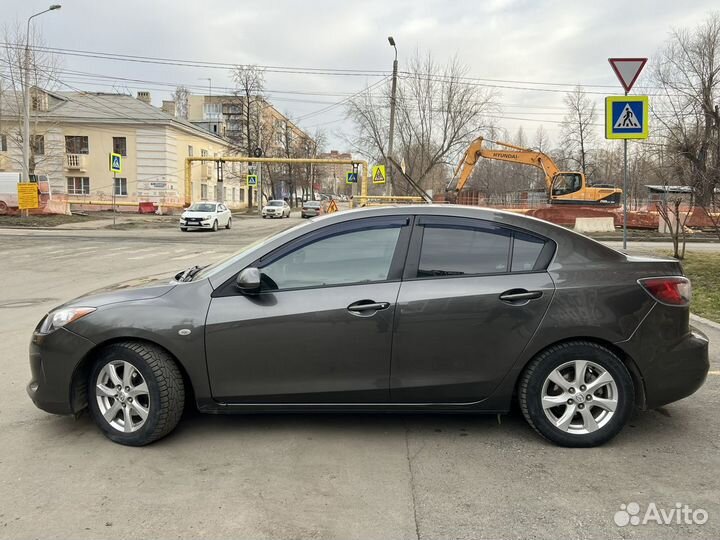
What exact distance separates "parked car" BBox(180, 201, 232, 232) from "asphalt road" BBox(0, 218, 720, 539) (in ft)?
81.4

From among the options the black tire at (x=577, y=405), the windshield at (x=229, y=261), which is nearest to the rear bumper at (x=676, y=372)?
the black tire at (x=577, y=405)

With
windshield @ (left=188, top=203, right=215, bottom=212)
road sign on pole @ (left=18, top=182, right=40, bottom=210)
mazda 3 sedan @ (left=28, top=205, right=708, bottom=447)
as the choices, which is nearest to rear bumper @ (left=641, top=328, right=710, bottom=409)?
mazda 3 sedan @ (left=28, top=205, right=708, bottom=447)

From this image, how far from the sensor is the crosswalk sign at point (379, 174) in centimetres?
2812

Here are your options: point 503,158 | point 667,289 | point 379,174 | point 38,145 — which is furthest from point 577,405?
point 38,145

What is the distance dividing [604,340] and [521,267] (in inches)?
27.3

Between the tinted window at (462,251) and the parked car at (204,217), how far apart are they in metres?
26.3

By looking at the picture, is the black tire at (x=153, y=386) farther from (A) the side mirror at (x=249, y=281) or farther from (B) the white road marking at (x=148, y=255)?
(B) the white road marking at (x=148, y=255)

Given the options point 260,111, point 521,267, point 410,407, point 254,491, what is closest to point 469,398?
point 410,407

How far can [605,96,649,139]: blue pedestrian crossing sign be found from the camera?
8.50 m

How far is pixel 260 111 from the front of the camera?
58.9 m

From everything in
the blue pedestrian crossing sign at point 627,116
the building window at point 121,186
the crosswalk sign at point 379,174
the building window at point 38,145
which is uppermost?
the building window at point 38,145

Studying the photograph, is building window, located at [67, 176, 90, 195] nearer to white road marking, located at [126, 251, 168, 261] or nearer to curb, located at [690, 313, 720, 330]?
white road marking, located at [126, 251, 168, 261]

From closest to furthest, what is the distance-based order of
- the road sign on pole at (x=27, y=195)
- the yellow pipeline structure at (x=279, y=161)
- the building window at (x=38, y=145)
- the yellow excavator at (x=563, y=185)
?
the road sign on pole at (x=27, y=195) → the yellow excavator at (x=563, y=185) → the yellow pipeline structure at (x=279, y=161) → the building window at (x=38, y=145)

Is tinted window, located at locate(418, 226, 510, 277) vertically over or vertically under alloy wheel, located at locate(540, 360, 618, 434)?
over
